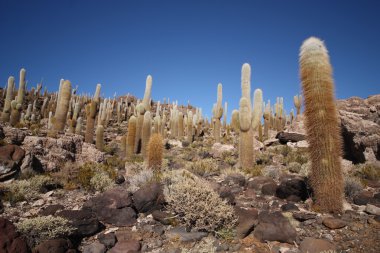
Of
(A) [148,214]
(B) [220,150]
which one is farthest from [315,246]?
(B) [220,150]

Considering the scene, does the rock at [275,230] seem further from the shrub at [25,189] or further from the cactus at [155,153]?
the cactus at [155,153]

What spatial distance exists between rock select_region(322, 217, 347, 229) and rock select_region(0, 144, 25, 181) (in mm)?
8202

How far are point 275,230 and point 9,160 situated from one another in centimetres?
761

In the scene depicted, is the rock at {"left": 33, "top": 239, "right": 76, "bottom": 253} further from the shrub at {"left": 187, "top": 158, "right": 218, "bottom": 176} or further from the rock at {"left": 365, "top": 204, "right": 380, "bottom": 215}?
the shrub at {"left": 187, "top": 158, "right": 218, "bottom": 176}

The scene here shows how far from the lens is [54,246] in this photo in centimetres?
404

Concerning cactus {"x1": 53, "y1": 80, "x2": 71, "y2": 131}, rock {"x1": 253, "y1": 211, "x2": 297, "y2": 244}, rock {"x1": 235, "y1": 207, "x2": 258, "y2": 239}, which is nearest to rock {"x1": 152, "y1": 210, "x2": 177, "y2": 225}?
rock {"x1": 235, "y1": 207, "x2": 258, "y2": 239}

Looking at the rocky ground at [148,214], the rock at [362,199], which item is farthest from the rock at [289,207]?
the rock at [362,199]

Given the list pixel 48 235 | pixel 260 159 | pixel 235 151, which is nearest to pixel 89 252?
pixel 48 235

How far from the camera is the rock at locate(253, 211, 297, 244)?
4777 millimetres

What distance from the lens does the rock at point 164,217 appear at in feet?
17.9

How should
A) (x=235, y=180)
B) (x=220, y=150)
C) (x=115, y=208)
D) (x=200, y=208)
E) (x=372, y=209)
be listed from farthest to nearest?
(x=220, y=150) < (x=235, y=180) < (x=115, y=208) < (x=372, y=209) < (x=200, y=208)

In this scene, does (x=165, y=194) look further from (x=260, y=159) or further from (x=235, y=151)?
(x=235, y=151)

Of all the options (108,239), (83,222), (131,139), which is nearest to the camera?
(108,239)

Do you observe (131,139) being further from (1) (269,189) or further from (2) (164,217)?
(2) (164,217)
